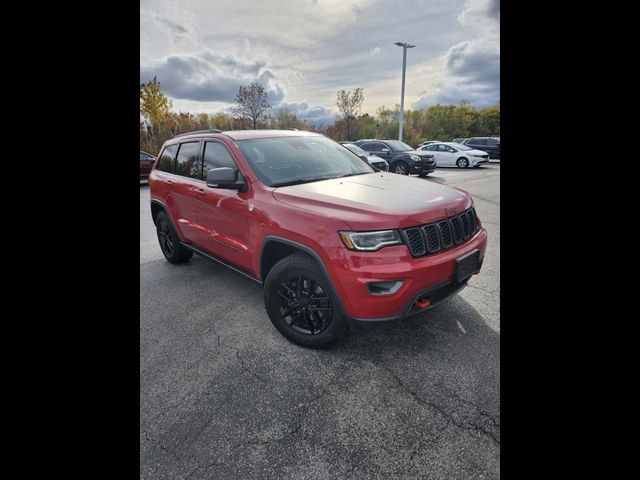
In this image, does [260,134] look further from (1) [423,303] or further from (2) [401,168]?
(2) [401,168]

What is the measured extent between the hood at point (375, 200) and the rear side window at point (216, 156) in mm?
828

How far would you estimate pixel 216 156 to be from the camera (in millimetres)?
3490

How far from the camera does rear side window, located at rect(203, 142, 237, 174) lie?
3299 mm

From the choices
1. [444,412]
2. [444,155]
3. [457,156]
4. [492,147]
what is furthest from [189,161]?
[492,147]

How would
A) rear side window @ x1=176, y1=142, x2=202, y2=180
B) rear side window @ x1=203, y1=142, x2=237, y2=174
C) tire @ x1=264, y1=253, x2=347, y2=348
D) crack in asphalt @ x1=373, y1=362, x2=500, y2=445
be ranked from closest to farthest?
crack in asphalt @ x1=373, y1=362, x2=500, y2=445
tire @ x1=264, y1=253, x2=347, y2=348
rear side window @ x1=203, y1=142, x2=237, y2=174
rear side window @ x1=176, y1=142, x2=202, y2=180

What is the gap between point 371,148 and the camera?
598 inches

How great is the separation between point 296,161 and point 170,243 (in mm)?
2496

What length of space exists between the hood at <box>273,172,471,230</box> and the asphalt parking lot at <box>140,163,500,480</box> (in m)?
1.05

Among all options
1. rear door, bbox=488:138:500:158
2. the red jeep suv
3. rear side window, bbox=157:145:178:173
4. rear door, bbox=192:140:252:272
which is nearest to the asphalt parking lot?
the red jeep suv

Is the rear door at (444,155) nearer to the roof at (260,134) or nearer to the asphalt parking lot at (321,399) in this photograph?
the roof at (260,134)

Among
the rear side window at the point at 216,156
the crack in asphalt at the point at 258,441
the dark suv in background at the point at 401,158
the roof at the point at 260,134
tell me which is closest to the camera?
the crack in asphalt at the point at 258,441

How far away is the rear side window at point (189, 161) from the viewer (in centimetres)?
380

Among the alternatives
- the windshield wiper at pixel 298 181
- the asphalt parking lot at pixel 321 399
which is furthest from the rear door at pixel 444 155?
the windshield wiper at pixel 298 181

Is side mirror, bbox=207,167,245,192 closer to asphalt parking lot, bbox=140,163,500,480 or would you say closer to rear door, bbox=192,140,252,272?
rear door, bbox=192,140,252,272
